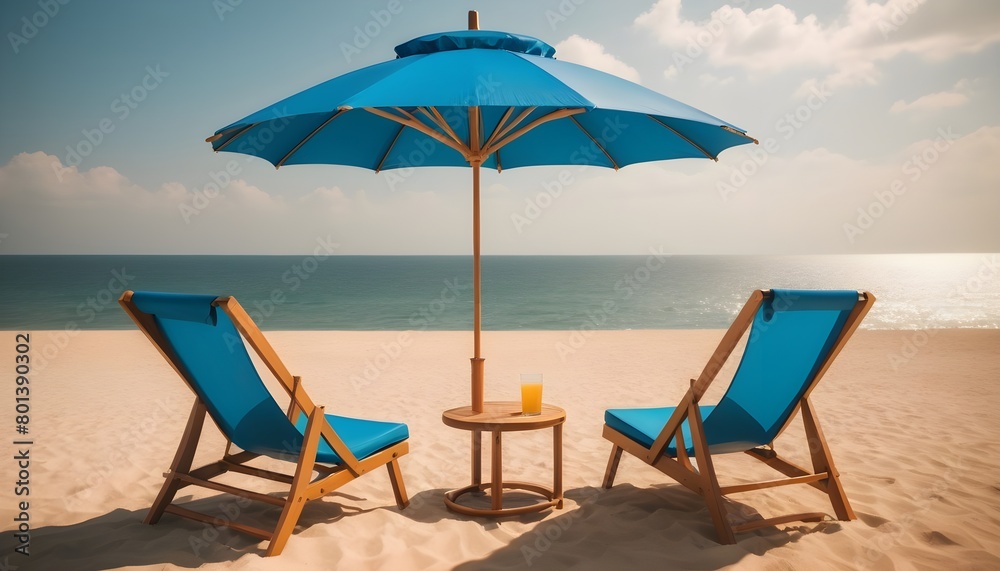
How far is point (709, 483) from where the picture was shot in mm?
2574

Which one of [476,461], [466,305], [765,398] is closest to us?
[765,398]

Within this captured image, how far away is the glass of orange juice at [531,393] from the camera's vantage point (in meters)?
2.96

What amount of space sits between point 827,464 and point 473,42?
262cm

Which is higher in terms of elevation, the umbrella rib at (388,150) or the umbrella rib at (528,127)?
the umbrella rib at (388,150)

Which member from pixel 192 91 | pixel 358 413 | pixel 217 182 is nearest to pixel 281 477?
pixel 358 413

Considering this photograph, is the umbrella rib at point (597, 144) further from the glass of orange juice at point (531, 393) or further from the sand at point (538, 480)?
the sand at point (538, 480)

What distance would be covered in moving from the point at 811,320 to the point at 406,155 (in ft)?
9.49

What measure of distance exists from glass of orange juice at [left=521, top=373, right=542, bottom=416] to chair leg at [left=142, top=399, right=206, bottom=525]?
4.87 feet

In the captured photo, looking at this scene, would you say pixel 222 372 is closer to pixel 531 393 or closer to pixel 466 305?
pixel 531 393

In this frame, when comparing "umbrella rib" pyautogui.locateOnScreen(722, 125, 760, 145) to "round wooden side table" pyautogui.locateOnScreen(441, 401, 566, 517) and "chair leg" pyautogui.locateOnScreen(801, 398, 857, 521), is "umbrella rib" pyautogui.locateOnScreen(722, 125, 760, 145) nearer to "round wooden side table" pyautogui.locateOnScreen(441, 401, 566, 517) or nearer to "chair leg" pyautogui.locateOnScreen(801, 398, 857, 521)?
"chair leg" pyautogui.locateOnScreen(801, 398, 857, 521)

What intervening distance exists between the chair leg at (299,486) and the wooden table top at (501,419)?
61cm

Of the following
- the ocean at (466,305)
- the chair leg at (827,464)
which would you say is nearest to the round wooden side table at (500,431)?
the chair leg at (827,464)

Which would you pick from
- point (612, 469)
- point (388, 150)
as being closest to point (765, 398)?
point (612, 469)

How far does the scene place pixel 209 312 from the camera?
2.24m
